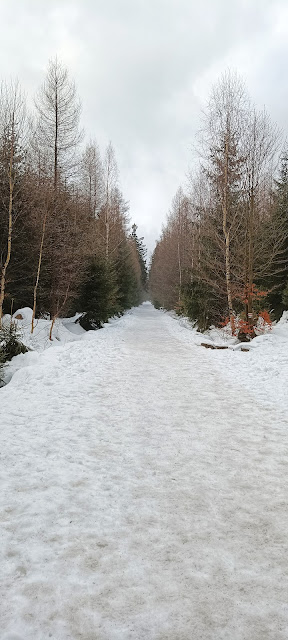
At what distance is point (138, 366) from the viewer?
8102 millimetres

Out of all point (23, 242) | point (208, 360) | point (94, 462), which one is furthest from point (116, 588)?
point (23, 242)

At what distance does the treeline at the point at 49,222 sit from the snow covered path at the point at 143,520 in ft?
26.5

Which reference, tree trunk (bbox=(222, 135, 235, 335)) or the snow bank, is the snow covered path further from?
tree trunk (bbox=(222, 135, 235, 335))

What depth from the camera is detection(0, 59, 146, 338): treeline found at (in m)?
12.4

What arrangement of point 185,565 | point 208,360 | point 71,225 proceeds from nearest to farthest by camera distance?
1. point 185,565
2. point 208,360
3. point 71,225

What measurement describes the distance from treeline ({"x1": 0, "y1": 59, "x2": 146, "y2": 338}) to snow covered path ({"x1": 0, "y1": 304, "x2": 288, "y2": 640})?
8091 mm

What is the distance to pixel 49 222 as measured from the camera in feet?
47.3

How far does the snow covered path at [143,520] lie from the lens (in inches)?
68.7

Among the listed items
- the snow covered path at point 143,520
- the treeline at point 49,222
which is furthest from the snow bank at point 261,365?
the treeline at point 49,222

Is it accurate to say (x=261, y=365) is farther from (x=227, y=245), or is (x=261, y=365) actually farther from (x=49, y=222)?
(x=49, y=222)

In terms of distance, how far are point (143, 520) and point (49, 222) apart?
13.7m

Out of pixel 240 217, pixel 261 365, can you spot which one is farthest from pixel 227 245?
pixel 261 365

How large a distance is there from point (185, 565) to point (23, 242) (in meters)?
13.0

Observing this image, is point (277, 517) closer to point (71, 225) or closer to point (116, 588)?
point (116, 588)
